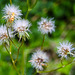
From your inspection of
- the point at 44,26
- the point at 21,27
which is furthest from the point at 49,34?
the point at 21,27

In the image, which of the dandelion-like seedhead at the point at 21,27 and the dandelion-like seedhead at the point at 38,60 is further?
the dandelion-like seedhead at the point at 38,60

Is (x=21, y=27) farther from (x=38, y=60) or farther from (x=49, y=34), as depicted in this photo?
(x=49, y=34)

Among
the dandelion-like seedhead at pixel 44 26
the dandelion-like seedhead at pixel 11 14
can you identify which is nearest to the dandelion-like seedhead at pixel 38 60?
the dandelion-like seedhead at pixel 44 26

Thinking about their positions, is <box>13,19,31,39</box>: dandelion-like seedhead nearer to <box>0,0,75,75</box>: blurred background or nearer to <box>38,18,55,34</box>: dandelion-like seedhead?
<box>38,18,55,34</box>: dandelion-like seedhead

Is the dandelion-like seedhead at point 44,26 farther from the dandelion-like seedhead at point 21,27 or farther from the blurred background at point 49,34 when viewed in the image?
the blurred background at point 49,34

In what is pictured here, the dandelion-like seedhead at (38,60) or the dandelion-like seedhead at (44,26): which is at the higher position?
the dandelion-like seedhead at (44,26)

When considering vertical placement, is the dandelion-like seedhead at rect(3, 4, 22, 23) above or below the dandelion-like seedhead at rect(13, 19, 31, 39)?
above

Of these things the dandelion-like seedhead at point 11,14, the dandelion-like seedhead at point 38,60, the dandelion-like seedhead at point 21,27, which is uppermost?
the dandelion-like seedhead at point 11,14

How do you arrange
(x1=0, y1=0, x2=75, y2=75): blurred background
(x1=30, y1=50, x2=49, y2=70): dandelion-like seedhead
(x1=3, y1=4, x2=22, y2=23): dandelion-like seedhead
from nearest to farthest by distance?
1. (x1=3, y1=4, x2=22, y2=23): dandelion-like seedhead
2. (x1=30, y1=50, x2=49, y2=70): dandelion-like seedhead
3. (x1=0, y1=0, x2=75, y2=75): blurred background

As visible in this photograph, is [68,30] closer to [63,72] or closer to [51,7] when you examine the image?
[51,7]

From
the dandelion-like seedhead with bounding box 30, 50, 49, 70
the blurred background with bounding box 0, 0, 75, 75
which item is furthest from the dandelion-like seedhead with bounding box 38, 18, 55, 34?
the blurred background with bounding box 0, 0, 75, 75
